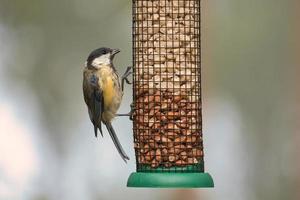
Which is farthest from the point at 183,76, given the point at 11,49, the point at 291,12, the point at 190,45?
the point at 11,49

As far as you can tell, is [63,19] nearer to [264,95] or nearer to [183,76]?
[264,95]

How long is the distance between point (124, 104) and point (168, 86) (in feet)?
6.81

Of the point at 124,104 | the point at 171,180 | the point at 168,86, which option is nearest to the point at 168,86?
the point at 168,86

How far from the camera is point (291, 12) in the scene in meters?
9.25

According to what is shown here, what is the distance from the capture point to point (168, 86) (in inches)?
283

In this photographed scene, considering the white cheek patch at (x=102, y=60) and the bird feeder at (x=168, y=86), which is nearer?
the bird feeder at (x=168, y=86)

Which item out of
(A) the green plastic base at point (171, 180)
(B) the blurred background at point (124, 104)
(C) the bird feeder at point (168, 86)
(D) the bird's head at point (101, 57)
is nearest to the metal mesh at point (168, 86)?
(C) the bird feeder at point (168, 86)

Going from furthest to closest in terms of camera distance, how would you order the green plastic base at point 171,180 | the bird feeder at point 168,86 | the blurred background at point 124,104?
the blurred background at point 124,104 < the bird feeder at point 168,86 < the green plastic base at point 171,180

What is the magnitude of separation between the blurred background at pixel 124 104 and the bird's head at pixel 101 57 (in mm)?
1449

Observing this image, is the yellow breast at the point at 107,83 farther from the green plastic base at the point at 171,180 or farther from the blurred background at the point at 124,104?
the blurred background at the point at 124,104

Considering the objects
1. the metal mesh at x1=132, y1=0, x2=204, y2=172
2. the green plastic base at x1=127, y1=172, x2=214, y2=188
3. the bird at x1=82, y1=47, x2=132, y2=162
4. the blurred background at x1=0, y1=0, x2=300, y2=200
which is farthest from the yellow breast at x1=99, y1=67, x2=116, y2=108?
the blurred background at x1=0, y1=0, x2=300, y2=200

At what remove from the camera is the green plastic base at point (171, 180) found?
6.90m

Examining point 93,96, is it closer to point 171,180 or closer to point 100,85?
point 100,85

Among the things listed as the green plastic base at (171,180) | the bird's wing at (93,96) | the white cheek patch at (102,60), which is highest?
the white cheek patch at (102,60)
